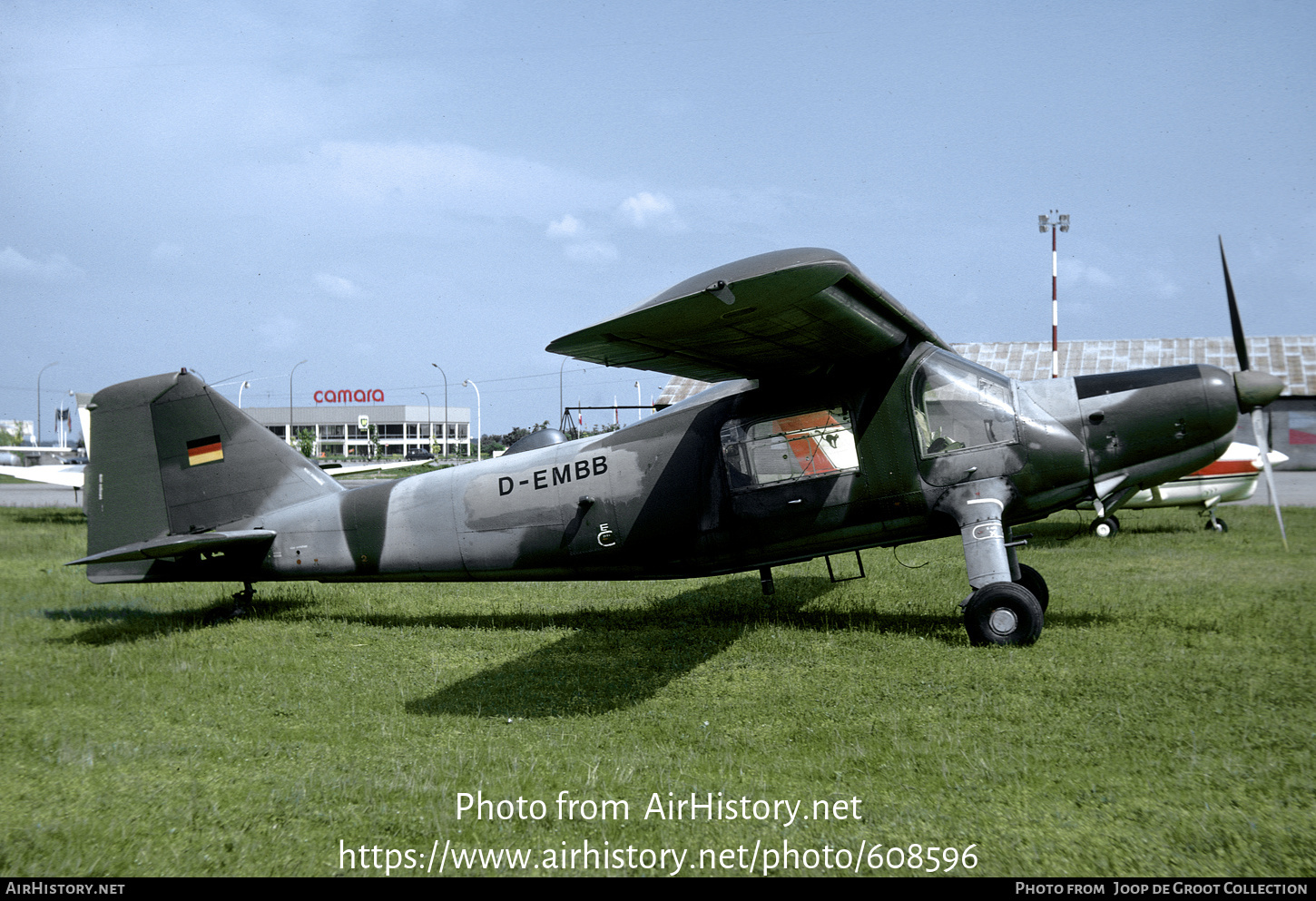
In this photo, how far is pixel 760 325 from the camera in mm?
6352

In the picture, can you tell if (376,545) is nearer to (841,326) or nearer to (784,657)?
(784,657)

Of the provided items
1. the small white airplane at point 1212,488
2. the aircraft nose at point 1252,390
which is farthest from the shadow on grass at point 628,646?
the small white airplane at point 1212,488

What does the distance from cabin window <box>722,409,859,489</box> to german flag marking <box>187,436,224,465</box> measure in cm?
613

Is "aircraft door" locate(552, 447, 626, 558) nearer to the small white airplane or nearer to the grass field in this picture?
the grass field

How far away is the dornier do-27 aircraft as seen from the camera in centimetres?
746

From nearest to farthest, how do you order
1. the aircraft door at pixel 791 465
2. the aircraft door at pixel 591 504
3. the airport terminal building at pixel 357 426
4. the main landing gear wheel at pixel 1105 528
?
the aircraft door at pixel 791 465
the aircraft door at pixel 591 504
the main landing gear wheel at pixel 1105 528
the airport terminal building at pixel 357 426

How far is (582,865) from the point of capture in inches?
145

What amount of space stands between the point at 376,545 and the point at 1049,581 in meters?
8.60

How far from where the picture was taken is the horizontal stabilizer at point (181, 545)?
7.98 m

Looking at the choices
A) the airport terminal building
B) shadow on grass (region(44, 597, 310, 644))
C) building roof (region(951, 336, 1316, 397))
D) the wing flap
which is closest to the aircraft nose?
the wing flap

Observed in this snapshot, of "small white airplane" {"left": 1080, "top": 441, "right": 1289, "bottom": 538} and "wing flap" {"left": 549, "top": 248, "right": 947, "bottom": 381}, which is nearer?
"wing flap" {"left": 549, "top": 248, "right": 947, "bottom": 381}

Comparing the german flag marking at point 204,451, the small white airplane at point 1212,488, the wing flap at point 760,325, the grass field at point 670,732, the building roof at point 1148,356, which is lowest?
the grass field at point 670,732

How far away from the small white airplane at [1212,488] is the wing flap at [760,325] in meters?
11.2

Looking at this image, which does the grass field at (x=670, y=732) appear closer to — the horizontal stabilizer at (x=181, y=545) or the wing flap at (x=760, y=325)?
the horizontal stabilizer at (x=181, y=545)
